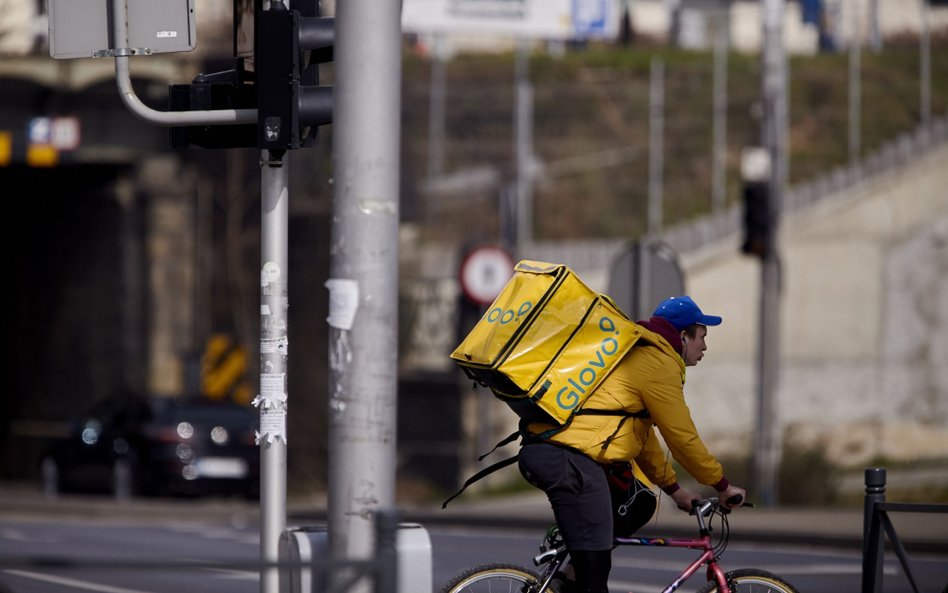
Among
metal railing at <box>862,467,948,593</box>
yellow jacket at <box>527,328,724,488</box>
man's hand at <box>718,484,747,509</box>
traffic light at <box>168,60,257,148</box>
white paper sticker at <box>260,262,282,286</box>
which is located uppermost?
traffic light at <box>168,60,257,148</box>

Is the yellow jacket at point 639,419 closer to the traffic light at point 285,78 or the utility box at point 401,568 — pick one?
the utility box at point 401,568

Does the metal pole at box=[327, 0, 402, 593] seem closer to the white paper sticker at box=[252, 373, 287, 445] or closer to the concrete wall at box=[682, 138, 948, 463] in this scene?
the white paper sticker at box=[252, 373, 287, 445]

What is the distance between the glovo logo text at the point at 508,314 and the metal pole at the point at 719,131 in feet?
70.6

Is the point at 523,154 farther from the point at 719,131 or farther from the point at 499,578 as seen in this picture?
the point at 499,578

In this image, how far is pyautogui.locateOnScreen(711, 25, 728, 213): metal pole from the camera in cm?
2766

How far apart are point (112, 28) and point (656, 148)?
2106cm

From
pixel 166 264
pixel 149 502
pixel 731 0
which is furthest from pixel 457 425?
pixel 731 0

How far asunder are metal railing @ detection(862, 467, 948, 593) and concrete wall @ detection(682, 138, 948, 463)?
55.4ft

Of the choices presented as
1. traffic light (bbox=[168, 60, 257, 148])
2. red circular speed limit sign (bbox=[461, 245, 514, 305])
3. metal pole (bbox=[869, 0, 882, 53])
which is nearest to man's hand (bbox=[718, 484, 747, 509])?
traffic light (bbox=[168, 60, 257, 148])

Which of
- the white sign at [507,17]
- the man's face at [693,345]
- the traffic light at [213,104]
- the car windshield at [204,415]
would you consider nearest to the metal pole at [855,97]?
the white sign at [507,17]

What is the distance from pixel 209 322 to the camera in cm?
2762

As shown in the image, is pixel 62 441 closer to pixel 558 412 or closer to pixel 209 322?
pixel 209 322

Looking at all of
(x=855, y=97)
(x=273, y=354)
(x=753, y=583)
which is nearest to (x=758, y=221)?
(x=855, y=97)

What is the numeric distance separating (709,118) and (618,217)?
2.34 metres
